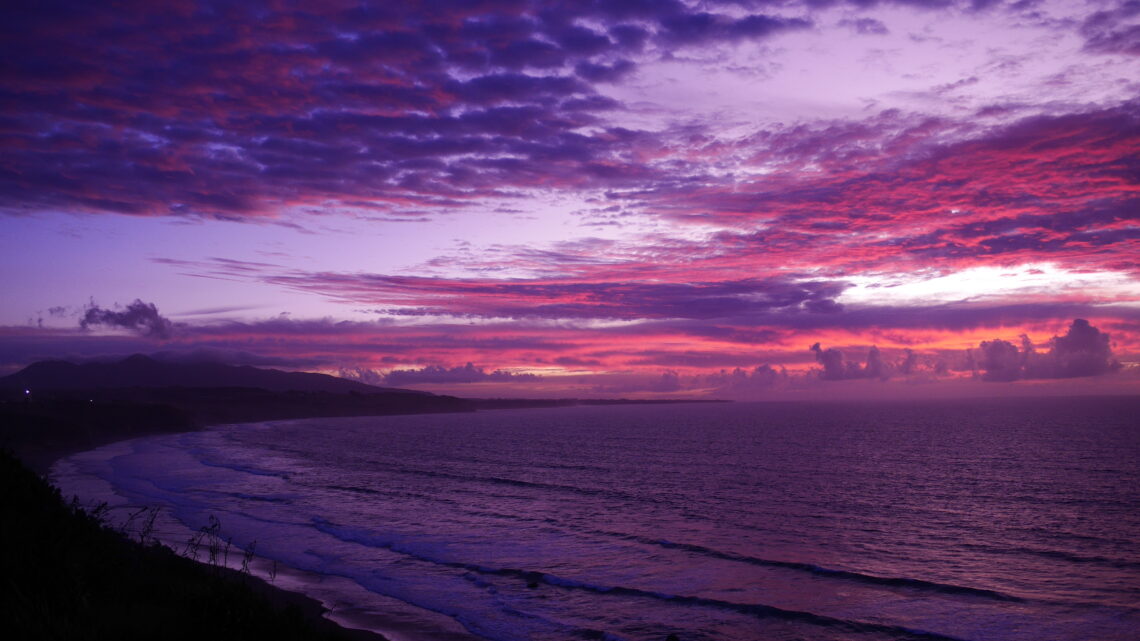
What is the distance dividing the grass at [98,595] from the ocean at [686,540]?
6492 millimetres

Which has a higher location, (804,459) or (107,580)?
(107,580)

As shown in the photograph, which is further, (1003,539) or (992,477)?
(992,477)

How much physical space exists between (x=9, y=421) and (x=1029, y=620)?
98397 millimetres

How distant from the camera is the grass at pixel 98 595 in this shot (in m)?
11.1

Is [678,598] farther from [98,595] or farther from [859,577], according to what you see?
[98,595]

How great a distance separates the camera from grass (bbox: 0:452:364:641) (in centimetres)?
1106

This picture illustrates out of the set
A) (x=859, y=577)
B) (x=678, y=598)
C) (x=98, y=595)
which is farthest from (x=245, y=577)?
(x=859, y=577)

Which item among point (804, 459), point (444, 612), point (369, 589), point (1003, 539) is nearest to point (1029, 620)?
point (1003, 539)

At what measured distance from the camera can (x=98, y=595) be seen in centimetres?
1322

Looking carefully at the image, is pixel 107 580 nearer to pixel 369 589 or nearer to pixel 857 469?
pixel 369 589

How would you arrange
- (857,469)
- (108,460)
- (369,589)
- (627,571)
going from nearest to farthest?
(369,589) → (627,571) → (857,469) → (108,460)

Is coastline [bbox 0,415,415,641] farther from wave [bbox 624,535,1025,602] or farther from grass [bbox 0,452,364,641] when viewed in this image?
wave [bbox 624,535,1025,602]

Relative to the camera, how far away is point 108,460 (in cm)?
6397

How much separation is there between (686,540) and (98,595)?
2270cm
